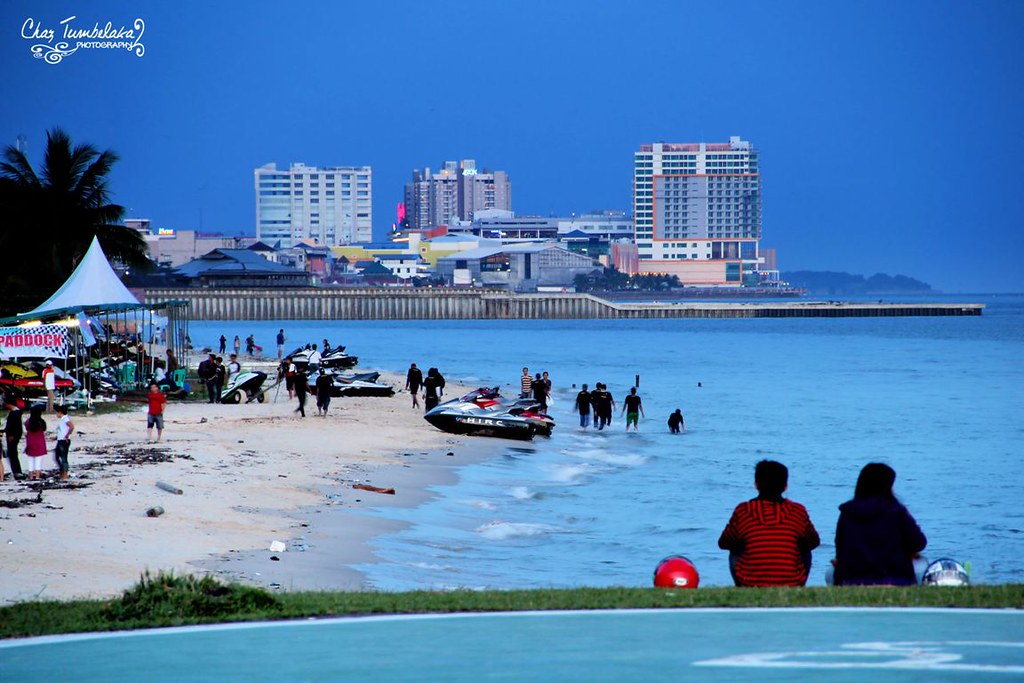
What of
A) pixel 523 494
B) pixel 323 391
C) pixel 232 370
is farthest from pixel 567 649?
pixel 232 370

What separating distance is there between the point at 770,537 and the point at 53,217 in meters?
42.9

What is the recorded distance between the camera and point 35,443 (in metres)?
18.7

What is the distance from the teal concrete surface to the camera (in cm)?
747

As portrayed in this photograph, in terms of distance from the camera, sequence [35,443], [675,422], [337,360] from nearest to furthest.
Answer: [35,443], [675,422], [337,360]

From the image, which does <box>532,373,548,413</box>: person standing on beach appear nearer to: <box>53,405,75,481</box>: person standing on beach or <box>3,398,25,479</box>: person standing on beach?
<box>53,405,75,481</box>: person standing on beach

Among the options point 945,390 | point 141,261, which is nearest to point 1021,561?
point 141,261

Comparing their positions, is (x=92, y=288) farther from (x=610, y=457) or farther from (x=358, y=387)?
(x=610, y=457)

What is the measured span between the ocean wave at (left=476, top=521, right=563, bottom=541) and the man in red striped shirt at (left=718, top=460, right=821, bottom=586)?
10156 millimetres

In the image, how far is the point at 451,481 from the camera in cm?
2519

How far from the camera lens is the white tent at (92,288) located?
35625 millimetres

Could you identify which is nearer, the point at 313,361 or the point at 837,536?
the point at 837,536

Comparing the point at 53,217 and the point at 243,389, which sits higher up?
the point at 53,217

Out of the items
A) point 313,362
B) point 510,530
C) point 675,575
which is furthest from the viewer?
point 313,362

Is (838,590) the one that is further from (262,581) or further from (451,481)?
(451,481)
